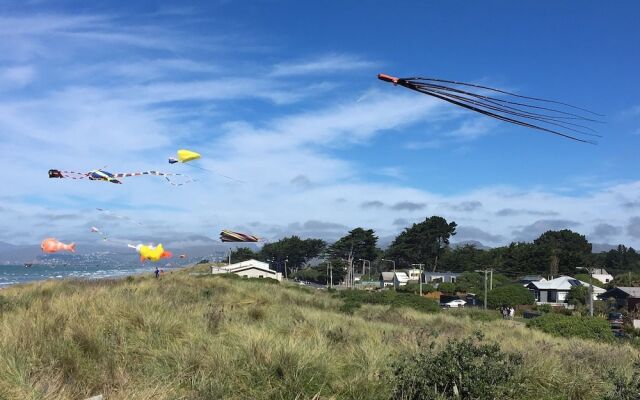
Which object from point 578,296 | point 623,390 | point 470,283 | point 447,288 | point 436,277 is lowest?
point 447,288

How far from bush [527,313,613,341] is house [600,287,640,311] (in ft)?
166

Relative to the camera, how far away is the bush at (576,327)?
21.3 meters

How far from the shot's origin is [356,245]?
14462 centimetres

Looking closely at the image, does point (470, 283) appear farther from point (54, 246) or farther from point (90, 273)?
point (54, 246)

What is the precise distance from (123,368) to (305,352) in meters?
2.27

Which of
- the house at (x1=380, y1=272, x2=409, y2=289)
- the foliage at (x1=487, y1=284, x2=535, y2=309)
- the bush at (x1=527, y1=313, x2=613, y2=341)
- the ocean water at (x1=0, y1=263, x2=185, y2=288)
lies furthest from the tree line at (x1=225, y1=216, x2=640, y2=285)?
the bush at (x1=527, y1=313, x2=613, y2=341)

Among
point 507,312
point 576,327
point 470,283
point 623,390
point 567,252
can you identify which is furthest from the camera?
point 567,252

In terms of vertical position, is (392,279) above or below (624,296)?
below

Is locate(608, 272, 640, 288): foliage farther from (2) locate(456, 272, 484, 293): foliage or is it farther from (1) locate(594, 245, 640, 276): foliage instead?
(1) locate(594, 245, 640, 276): foliage

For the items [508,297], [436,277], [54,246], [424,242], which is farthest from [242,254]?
[54,246]

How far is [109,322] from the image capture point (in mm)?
8656

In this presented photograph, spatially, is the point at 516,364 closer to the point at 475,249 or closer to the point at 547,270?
the point at 547,270

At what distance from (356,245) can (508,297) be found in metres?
80.5

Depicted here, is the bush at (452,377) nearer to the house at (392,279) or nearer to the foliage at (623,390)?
the foliage at (623,390)
